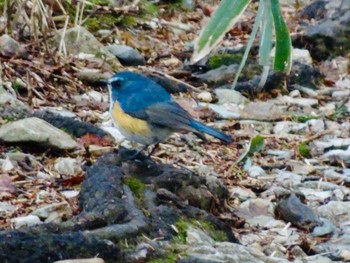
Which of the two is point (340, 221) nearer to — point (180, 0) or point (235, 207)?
point (235, 207)

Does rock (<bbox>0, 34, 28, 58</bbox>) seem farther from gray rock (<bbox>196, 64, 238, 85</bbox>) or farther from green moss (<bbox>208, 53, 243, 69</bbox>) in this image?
green moss (<bbox>208, 53, 243, 69</bbox>)

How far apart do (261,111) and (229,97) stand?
1.02 feet

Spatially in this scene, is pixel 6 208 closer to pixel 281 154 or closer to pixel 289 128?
pixel 281 154

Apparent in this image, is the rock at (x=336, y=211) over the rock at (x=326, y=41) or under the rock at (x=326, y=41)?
over

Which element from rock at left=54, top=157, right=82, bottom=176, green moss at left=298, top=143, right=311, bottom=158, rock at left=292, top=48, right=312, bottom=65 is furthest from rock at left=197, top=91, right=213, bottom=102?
rock at left=54, top=157, right=82, bottom=176

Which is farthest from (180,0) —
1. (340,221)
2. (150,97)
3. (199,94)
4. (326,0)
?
(340,221)

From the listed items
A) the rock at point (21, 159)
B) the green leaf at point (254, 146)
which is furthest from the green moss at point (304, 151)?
the rock at point (21, 159)

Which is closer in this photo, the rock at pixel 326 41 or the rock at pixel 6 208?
the rock at pixel 6 208

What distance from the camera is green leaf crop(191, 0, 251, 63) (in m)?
3.15

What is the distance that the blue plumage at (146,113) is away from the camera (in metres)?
5.46

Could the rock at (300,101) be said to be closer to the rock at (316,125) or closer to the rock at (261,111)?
the rock at (261,111)

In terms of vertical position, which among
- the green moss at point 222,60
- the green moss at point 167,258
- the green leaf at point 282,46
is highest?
the green leaf at point 282,46

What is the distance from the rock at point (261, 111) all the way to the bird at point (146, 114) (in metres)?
1.58

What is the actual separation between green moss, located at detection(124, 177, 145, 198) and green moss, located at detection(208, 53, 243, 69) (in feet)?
11.8
